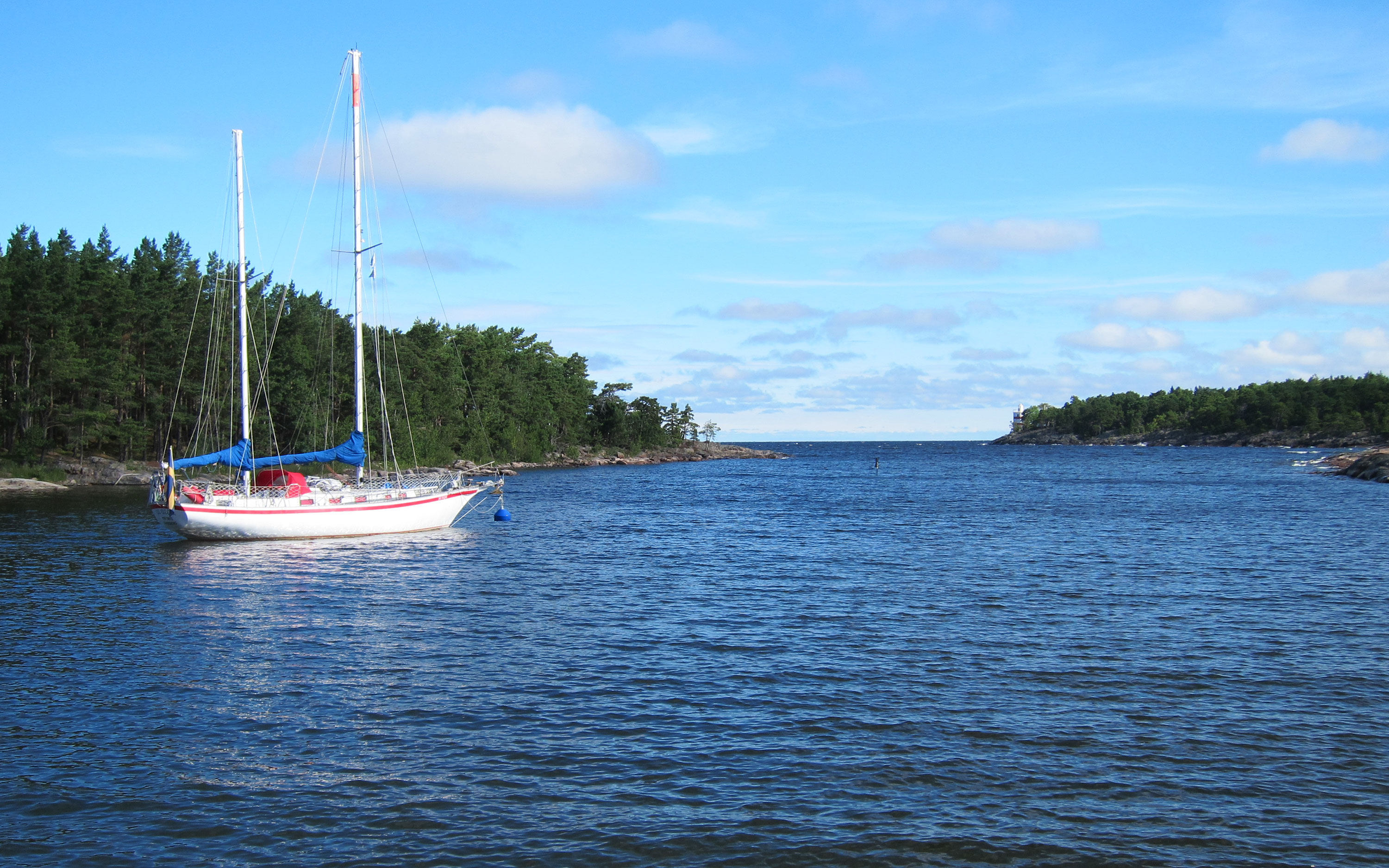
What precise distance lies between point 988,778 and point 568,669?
9284 millimetres

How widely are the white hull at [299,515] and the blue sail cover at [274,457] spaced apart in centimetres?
172

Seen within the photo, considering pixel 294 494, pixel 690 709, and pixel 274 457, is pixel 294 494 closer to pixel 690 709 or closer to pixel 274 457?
pixel 274 457

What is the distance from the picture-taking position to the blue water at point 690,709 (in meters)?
12.1

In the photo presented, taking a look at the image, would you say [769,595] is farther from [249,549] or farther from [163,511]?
[163,511]

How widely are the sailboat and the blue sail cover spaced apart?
0.16 feet

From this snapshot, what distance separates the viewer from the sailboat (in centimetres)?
3978

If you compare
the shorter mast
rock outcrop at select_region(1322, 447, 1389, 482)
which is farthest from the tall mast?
rock outcrop at select_region(1322, 447, 1389, 482)

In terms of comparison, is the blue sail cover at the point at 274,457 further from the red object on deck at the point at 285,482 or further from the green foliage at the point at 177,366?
the green foliage at the point at 177,366

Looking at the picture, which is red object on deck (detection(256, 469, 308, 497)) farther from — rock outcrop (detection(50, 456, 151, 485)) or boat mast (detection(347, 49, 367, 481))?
rock outcrop (detection(50, 456, 151, 485))

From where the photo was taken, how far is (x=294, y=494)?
4153 centimetres

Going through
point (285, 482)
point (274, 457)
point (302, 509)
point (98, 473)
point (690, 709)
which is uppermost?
point (274, 457)

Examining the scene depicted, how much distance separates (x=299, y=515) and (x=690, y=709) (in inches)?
1163

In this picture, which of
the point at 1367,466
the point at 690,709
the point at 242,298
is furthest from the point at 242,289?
the point at 1367,466

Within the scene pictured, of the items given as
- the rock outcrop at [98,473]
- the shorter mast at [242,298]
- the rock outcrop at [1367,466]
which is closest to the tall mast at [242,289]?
the shorter mast at [242,298]
